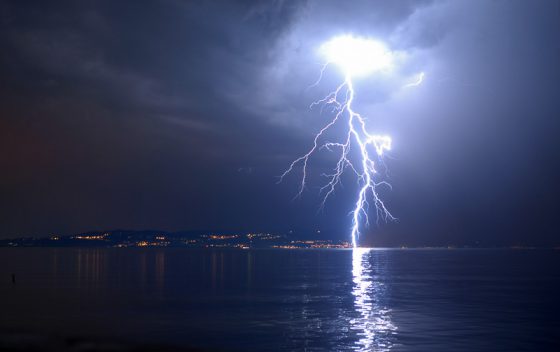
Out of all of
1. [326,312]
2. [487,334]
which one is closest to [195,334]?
[326,312]

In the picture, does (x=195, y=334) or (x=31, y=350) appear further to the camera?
(x=195, y=334)

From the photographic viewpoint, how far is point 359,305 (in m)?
38.8

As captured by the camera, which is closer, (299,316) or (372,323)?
(372,323)

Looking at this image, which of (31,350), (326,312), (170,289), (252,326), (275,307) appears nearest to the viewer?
(31,350)

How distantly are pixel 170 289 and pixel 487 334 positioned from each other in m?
31.3

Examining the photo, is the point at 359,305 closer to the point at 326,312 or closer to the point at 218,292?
the point at 326,312

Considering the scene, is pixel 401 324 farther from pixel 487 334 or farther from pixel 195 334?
pixel 195 334

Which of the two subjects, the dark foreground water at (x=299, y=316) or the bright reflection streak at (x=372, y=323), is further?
the dark foreground water at (x=299, y=316)

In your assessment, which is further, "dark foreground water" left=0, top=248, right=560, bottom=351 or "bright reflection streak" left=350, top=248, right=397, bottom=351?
"dark foreground water" left=0, top=248, right=560, bottom=351

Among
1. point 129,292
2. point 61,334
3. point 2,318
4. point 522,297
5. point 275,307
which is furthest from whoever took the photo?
point 129,292

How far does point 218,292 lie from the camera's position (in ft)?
159

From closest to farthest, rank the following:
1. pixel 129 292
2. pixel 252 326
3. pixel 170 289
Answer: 1. pixel 252 326
2. pixel 129 292
3. pixel 170 289

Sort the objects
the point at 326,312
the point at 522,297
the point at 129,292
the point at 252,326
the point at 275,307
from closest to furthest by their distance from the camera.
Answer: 1. the point at 252,326
2. the point at 326,312
3. the point at 275,307
4. the point at 522,297
5. the point at 129,292

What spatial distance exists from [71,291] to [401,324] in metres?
30.8
